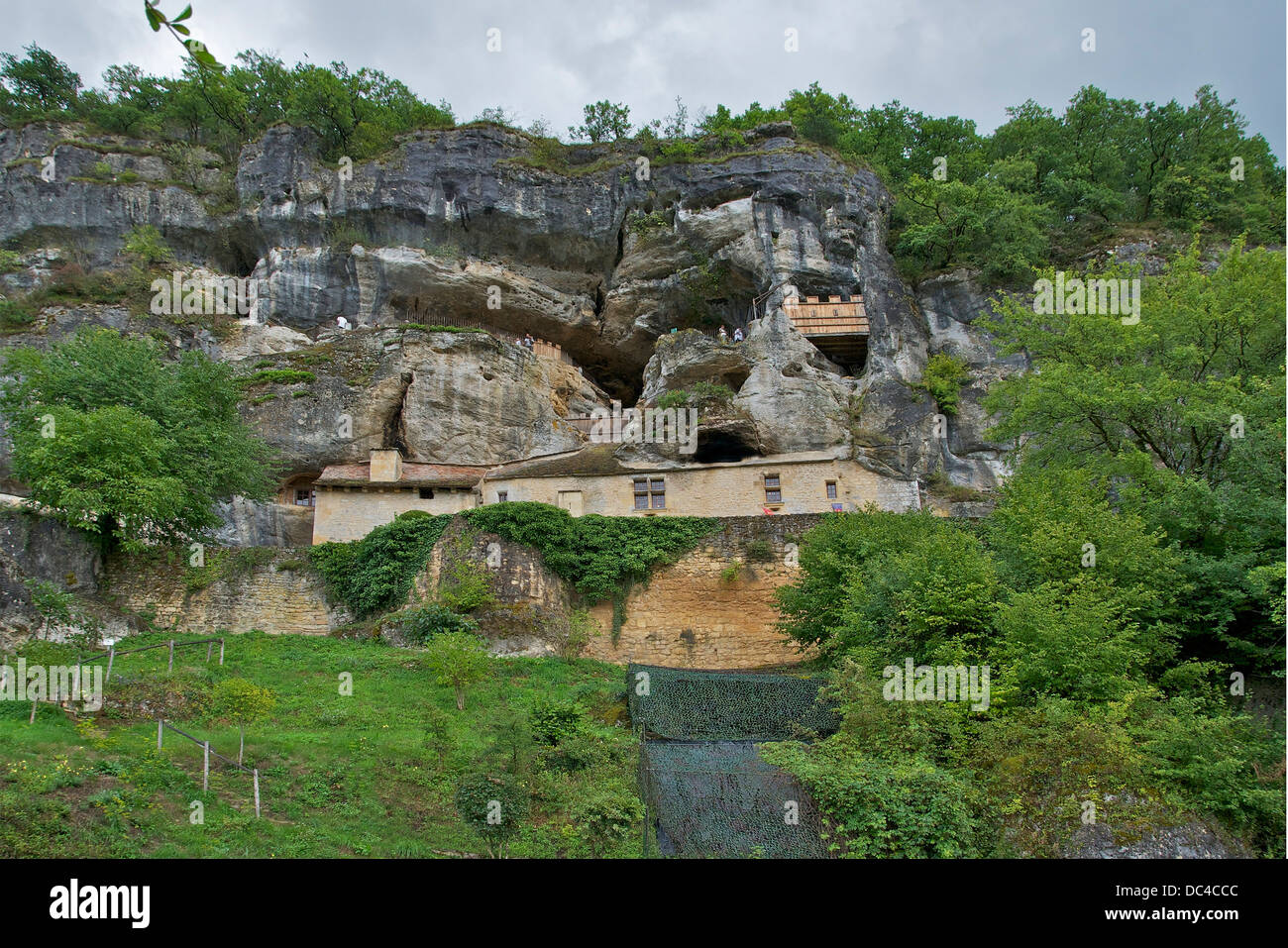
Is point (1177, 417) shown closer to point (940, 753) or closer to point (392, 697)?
point (940, 753)

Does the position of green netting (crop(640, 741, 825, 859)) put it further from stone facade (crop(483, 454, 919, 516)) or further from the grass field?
stone facade (crop(483, 454, 919, 516))

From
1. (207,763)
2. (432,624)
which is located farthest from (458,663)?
(207,763)

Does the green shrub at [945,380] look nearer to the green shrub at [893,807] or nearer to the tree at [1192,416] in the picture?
the tree at [1192,416]

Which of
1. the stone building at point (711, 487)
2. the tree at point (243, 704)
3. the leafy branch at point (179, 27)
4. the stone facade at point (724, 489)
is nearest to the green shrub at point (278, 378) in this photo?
the stone building at point (711, 487)

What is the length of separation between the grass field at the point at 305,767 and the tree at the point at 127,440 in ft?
16.5

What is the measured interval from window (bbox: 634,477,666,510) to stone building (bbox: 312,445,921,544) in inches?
1.2

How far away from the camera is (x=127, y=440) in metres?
20.8

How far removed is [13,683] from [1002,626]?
1487 cm

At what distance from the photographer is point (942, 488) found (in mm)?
29234

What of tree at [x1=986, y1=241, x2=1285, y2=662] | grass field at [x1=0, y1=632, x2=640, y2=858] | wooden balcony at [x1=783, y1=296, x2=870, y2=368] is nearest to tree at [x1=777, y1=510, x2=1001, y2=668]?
tree at [x1=986, y1=241, x2=1285, y2=662]

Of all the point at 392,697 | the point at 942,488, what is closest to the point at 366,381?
the point at 392,697

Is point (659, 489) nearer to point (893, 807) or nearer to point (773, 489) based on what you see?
point (773, 489)

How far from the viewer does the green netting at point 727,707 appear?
14594 millimetres

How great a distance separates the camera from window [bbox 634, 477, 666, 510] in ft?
88.9
